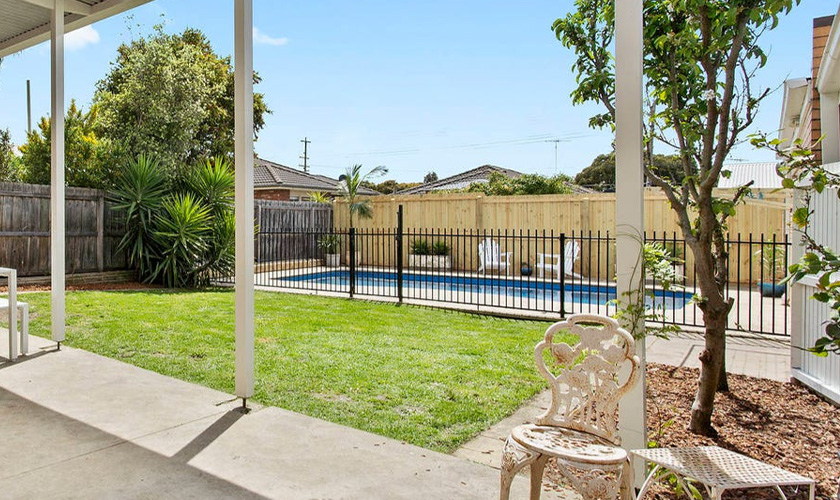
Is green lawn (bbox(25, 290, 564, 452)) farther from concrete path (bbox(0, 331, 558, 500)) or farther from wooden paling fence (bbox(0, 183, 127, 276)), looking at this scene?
wooden paling fence (bbox(0, 183, 127, 276))

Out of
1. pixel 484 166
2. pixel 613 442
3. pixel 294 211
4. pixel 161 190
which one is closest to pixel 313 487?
pixel 613 442

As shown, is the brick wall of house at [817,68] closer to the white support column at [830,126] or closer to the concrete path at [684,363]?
the white support column at [830,126]

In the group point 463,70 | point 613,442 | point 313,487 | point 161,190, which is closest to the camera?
point 613,442

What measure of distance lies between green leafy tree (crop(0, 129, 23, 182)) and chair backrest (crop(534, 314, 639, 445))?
17.9m

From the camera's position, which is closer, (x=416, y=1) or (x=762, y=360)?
(x=762, y=360)

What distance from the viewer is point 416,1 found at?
1113 cm

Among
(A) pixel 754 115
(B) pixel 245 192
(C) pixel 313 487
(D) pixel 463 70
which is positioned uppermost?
(D) pixel 463 70

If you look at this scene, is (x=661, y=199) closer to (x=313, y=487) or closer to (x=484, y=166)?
(x=313, y=487)

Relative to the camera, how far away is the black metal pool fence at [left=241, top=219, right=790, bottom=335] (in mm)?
8312

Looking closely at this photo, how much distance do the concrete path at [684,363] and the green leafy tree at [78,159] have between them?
424 inches

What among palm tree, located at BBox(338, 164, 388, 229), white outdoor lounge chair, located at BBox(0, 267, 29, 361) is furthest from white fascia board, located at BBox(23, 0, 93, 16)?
palm tree, located at BBox(338, 164, 388, 229)

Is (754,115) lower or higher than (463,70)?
lower

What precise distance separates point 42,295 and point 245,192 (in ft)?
22.3

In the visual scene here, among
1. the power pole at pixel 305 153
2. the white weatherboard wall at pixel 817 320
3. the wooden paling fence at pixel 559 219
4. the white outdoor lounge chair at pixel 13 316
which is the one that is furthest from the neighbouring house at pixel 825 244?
the power pole at pixel 305 153
